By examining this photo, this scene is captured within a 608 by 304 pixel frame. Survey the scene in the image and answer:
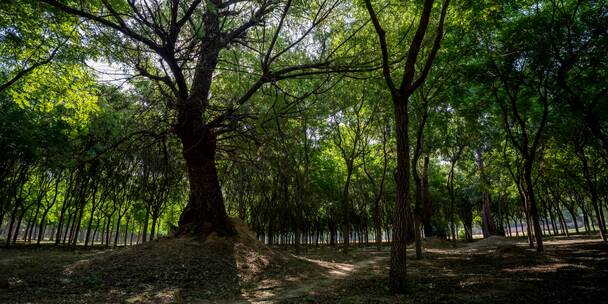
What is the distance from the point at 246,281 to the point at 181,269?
2.18m

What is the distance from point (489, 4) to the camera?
1106 cm

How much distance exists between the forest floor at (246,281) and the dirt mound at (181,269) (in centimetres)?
3

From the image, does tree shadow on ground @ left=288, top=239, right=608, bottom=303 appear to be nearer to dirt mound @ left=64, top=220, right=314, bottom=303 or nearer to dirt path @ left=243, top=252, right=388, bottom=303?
dirt path @ left=243, top=252, right=388, bottom=303

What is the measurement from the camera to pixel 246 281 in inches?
431

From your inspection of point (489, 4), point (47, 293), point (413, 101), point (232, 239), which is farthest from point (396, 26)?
point (47, 293)

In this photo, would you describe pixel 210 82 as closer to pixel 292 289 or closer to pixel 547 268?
pixel 292 289

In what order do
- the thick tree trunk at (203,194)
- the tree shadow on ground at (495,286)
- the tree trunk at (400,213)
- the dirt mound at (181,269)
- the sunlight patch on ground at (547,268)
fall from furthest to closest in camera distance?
the thick tree trunk at (203,194) < the sunlight patch on ground at (547,268) < the dirt mound at (181,269) < the tree trunk at (400,213) < the tree shadow on ground at (495,286)

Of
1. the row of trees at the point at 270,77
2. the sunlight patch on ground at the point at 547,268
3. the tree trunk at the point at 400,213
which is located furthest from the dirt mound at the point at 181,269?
the sunlight patch on ground at the point at 547,268

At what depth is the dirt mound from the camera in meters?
9.25

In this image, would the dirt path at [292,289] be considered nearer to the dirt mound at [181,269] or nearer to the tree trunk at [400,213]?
the dirt mound at [181,269]

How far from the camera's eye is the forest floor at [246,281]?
803cm

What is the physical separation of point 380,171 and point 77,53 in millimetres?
27581

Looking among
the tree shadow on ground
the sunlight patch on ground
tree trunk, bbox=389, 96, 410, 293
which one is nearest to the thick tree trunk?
the tree shadow on ground

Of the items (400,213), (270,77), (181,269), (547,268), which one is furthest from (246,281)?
(547,268)
